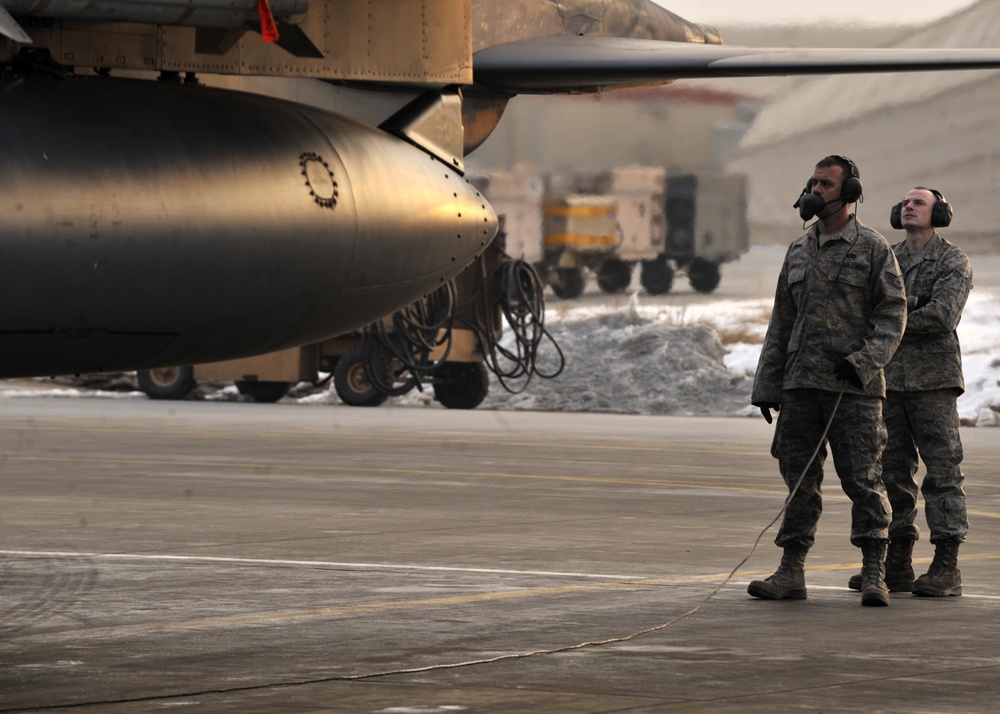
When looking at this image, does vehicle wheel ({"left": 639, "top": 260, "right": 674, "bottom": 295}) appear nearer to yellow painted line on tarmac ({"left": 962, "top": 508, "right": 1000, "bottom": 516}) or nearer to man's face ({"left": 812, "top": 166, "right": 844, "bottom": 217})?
yellow painted line on tarmac ({"left": 962, "top": 508, "right": 1000, "bottom": 516})

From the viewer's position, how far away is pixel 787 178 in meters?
31.3

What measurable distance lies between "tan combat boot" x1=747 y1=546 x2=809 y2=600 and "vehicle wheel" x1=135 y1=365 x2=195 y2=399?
24207 mm

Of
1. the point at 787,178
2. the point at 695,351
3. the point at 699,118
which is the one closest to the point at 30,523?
the point at 699,118

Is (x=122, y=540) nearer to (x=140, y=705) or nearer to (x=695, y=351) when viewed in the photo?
(x=140, y=705)

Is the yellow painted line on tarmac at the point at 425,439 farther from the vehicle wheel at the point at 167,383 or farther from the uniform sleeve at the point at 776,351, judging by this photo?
the uniform sleeve at the point at 776,351

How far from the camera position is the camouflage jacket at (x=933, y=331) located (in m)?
10.4

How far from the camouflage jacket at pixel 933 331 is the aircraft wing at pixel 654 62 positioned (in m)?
1.12

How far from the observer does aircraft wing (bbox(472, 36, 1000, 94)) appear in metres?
10.4

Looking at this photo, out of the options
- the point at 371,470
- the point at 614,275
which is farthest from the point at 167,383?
the point at 371,470

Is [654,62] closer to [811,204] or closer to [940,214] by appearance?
[811,204]

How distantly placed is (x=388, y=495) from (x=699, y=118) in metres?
15.2

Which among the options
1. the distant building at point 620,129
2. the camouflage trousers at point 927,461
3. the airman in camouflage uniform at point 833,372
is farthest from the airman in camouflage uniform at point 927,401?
the distant building at point 620,129

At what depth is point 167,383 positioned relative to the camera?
33.5m

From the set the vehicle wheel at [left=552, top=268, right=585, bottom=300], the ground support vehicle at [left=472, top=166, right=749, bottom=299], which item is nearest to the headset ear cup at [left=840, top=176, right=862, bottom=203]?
the ground support vehicle at [left=472, top=166, right=749, bottom=299]
